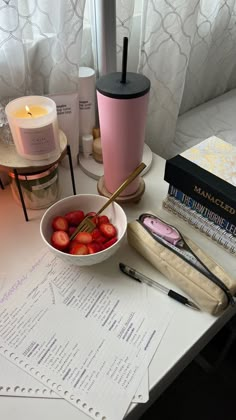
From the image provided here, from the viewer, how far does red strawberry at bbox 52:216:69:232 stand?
2.06 feet

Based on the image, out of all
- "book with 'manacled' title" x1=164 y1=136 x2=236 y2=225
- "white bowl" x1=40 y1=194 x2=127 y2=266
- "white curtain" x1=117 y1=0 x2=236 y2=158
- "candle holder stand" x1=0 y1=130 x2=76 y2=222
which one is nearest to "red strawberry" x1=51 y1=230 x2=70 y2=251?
"white bowl" x1=40 y1=194 x2=127 y2=266

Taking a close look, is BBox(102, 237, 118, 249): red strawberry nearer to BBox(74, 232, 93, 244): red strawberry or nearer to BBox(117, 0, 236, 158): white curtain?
BBox(74, 232, 93, 244): red strawberry

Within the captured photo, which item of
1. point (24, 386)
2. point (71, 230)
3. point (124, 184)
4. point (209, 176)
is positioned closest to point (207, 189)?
point (209, 176)

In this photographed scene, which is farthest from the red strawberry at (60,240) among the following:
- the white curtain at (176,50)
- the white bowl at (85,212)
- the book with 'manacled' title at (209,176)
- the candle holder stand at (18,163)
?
the white curtain at (176,50)

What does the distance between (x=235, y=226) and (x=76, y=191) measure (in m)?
0.36

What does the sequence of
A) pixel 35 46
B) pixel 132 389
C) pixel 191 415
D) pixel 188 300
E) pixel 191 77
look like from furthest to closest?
pixel 191 77 → pixel 191 415 → pixel 35 46 → pixel 188 300 → pixel 132 389

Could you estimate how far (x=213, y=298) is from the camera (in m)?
0.54

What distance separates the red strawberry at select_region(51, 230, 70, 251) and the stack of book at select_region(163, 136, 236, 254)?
0.23 metres

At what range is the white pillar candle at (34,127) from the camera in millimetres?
597

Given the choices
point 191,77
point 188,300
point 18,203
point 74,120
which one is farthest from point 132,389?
point 191,77

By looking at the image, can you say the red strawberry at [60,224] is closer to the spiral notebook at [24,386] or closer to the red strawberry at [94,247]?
the red strawberry at [94,247]

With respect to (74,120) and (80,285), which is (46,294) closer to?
(80,285)

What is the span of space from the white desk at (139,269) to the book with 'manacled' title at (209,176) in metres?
0.09

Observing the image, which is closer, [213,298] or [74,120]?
[213,298]
